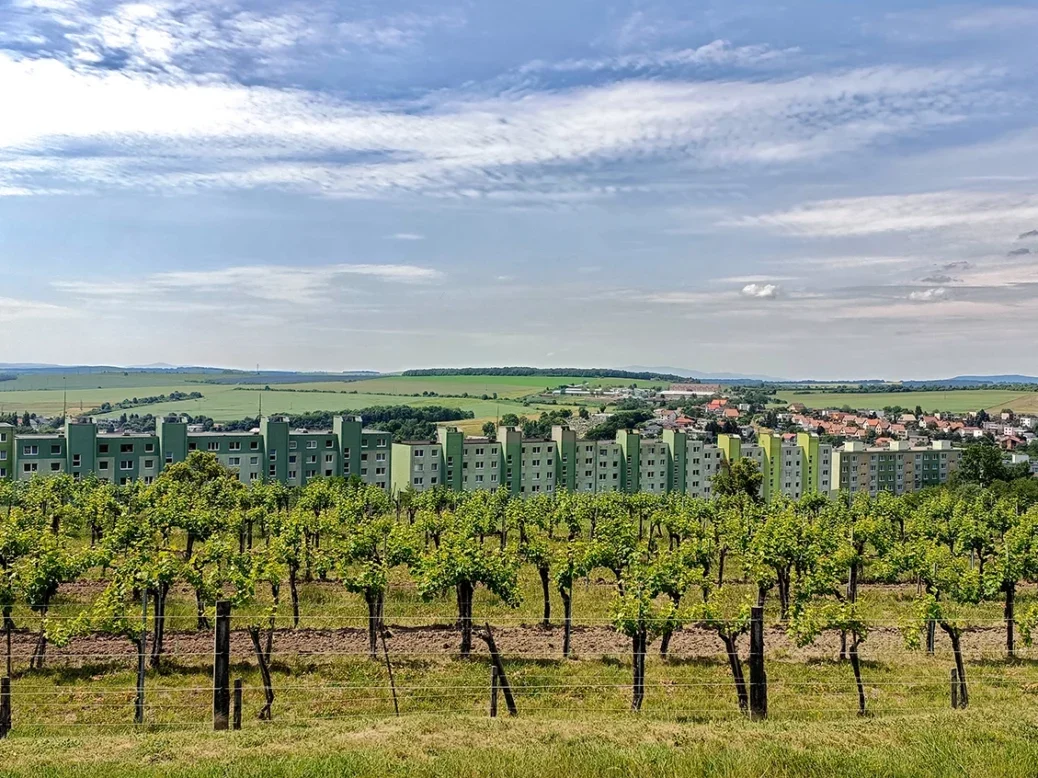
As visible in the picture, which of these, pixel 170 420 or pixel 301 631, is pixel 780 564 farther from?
pixel 170 420

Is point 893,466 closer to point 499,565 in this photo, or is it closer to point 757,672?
point 499,565

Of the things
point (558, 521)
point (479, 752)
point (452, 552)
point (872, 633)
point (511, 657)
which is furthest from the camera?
point (558, 521)

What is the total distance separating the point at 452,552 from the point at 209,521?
13.0 m

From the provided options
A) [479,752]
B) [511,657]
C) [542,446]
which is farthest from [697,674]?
[542,446]

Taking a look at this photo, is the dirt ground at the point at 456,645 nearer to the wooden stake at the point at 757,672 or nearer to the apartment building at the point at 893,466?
the wooden stake at the point at 757,672

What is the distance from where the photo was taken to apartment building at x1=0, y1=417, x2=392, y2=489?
5622cm

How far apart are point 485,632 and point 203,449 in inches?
2007

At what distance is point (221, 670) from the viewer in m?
10.4

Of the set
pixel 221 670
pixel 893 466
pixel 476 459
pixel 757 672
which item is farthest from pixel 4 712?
pixel 893 466

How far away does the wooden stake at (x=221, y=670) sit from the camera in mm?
10273

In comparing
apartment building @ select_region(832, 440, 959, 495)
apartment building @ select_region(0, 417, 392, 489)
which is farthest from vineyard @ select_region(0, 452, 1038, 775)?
apartment building @ select_region(832, 440, 959, 495)

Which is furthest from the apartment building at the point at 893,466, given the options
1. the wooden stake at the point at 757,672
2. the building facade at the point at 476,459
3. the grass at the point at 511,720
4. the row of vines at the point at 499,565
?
the wooden stake at the point at 757,672

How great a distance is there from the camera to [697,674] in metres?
17.1

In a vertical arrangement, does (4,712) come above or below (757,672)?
Answer: below
